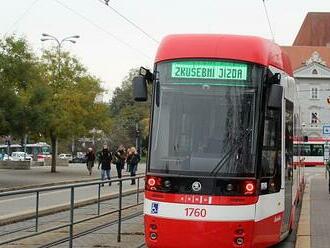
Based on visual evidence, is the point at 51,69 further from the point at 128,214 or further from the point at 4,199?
the point at 4,199

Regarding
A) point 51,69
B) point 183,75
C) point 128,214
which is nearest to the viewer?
point 183,75

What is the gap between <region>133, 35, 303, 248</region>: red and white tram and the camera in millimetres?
8922

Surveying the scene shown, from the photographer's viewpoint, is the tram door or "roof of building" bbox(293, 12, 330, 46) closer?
the tram door

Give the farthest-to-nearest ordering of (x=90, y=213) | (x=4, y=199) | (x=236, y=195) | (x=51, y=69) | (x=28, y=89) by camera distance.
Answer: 1. (x=51, y=69)
2. (x=28, y=89)
3. (x=90, y=213)
4. (x=236, y=195)
5. (x=4, y=199)

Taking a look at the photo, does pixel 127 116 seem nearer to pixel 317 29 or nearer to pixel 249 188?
pixel 317 29

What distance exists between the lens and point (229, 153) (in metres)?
9.19

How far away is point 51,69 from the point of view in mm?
43188

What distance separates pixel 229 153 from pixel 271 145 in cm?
91

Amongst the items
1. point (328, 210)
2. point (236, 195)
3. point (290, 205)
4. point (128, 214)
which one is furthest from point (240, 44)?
point (328, 210)

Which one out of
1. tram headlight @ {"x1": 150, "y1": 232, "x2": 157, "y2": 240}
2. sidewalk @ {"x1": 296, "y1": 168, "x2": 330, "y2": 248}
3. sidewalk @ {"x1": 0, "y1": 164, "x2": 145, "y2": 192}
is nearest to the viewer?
tram headlight @ {"x1": 150, "y1": 232, "x2": 157, "y2": 240}

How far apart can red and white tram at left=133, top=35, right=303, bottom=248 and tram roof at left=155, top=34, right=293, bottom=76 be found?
14mm

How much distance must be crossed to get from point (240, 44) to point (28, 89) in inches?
929

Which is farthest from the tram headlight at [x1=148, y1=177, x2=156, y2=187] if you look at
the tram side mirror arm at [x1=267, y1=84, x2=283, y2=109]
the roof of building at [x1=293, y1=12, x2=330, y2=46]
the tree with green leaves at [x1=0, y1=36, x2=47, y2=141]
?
the roof of building at [x1=293, y1=12, x2=330, y2=46]

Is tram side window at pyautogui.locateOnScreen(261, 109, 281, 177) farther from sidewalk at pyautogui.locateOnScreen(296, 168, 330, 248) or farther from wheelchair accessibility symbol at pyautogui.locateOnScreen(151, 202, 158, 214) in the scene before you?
sidewalk at pyautogui.locateOnScreen(296, 168, 330, 248)
